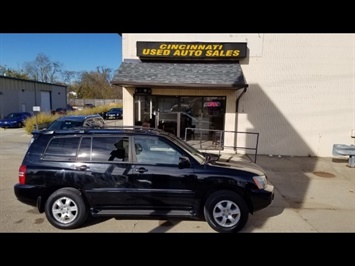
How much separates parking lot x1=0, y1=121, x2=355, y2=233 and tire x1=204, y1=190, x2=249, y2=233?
0.62 ft

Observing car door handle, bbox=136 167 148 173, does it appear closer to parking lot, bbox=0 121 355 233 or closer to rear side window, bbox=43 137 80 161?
parking lot, bbox=0 121 355 233

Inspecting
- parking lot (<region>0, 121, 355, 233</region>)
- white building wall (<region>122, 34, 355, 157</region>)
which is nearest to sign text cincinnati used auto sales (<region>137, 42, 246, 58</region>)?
white building wall (<region>122, 34, 355, 157</region>)

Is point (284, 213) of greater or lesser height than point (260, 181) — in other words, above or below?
below

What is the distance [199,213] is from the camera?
4.12m

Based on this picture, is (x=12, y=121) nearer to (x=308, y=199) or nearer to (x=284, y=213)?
(x=284, y=213)

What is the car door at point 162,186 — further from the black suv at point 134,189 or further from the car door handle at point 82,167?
the car door handle at point 82,167

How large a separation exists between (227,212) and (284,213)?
1571 millimetres

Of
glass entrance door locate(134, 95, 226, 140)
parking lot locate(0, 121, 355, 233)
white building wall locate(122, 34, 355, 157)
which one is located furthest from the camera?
glass entrance door locate(134, 95, 226, 140)

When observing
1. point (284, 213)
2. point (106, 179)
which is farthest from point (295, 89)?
point (106, 179)

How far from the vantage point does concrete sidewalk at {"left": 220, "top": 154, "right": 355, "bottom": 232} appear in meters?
4.34

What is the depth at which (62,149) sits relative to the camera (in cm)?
420
